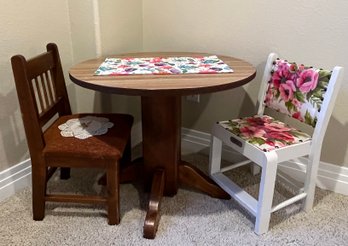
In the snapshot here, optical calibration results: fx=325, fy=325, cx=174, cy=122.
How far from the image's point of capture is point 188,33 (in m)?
1.90

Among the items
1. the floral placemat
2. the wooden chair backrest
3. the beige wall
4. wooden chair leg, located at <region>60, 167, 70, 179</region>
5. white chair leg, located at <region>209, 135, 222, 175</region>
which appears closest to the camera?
the wooden chair backrest

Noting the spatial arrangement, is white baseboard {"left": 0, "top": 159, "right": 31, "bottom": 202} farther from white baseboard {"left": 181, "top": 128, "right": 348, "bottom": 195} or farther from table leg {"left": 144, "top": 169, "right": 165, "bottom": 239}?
white baseboard {"left": 181, "top": 128, "right": 348, "bottom": 195}

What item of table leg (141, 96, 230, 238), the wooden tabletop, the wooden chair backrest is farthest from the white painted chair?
the wooden chair backrest

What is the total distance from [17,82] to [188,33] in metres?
1.03

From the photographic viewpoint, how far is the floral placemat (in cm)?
133

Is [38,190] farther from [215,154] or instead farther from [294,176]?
[294,176]

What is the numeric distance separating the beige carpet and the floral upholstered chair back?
1.52 feet

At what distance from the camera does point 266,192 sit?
4.30 ft

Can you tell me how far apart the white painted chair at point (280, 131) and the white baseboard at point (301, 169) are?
0.25m

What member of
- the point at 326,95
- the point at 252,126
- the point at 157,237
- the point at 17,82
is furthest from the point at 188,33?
the point at 157,237

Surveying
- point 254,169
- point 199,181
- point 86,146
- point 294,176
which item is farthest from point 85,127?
point 294,176

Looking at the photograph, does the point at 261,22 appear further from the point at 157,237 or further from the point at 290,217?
the point at 157,237

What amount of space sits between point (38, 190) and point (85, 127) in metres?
0.34

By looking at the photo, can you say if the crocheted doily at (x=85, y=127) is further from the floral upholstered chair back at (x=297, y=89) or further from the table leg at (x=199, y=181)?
the floral upholstered chair back at (x=297, y=89)
